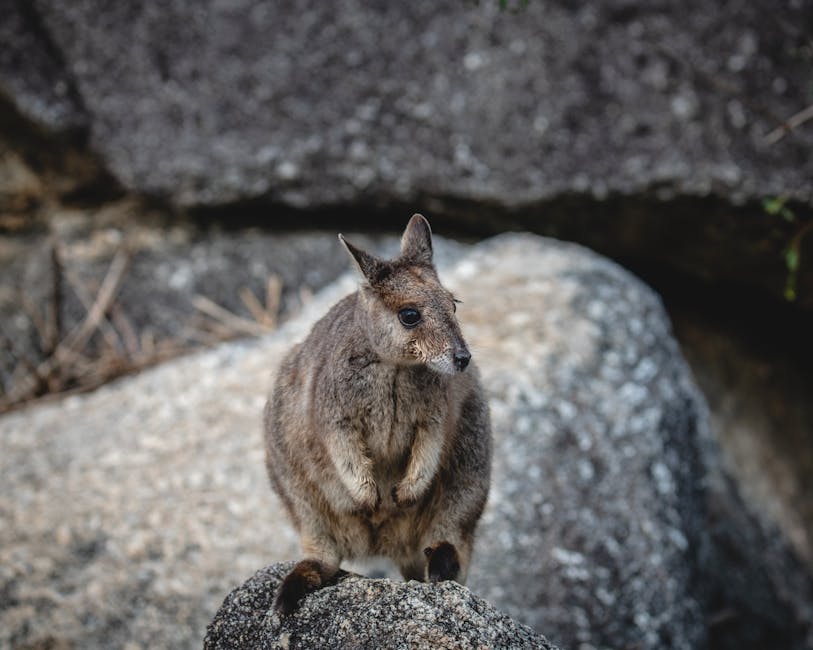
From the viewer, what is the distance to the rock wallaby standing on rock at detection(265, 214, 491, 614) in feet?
11.7

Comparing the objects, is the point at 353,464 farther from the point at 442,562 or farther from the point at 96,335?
the point at 96,335

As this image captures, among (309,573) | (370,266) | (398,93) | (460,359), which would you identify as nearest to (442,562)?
(309,573)

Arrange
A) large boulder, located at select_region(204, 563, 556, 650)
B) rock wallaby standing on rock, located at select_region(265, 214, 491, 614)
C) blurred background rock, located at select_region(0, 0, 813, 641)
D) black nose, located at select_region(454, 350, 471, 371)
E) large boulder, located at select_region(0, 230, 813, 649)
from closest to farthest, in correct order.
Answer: large boulder, located at select_region(204, 563, 556, 650) → black nose, located at select_region(454, 350, 471, 371) → rock wallaby standing on rock, located at select_region(265, 214, 491, 614) → large boulder, located at select_region(0, 230, 813, 649) → blurred background rock, located at select_region(0, 0, 813, 641)

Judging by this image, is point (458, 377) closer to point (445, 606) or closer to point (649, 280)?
point (445, 606)

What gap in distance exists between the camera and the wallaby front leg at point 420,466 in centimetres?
361

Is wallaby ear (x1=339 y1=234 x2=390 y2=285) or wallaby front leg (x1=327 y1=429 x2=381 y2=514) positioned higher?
wallaby ear (x1=339 y1=234 x2=390 y2=285)

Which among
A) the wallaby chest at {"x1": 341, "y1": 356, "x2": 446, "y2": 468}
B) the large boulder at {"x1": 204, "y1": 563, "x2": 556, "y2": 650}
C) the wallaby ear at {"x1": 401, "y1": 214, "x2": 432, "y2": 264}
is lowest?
the large boulder at {"x1": 204, "y1": 563, "x2": 556, "y2": 650}

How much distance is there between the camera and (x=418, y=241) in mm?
3846

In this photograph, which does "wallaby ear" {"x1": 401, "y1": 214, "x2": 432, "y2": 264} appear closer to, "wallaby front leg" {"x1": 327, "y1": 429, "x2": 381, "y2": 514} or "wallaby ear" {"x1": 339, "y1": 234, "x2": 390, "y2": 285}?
"wallaby ear" {"x1": 339, "y1": 234, "x2": 390, "y2": 285}

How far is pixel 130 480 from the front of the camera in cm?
571

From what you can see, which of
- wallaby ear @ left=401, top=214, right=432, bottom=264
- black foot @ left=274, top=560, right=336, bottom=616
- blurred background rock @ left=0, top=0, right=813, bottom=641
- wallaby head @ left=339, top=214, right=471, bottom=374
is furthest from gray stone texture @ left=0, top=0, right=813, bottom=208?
black foot @ left=274, top=560, right=336, bottom=616

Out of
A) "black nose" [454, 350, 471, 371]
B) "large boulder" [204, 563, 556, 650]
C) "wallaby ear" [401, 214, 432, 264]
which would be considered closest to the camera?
"large boulder" [204, 563, 556, 650]

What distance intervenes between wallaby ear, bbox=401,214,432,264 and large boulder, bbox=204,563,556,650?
125cm

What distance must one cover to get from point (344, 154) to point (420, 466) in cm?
392
